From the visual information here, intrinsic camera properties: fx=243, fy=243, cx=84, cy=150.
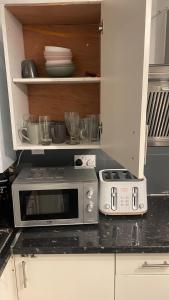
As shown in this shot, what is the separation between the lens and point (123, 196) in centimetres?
127

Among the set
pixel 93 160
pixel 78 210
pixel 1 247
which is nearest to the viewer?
pixel 1 247

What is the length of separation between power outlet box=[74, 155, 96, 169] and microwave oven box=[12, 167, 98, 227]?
0.26 m

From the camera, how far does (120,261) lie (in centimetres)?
109

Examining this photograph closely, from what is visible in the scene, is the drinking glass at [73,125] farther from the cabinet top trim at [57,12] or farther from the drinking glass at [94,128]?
the cabinet top trim at [57,12]

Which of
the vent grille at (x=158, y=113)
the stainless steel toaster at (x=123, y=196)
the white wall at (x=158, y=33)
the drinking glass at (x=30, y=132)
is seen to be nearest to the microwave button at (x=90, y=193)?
the stainless steel toaster at (x=123, y=196)

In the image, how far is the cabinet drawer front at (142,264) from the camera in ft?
3.55

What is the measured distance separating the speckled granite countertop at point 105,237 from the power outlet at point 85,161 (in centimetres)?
32

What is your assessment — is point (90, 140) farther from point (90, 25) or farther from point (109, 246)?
point (90, 25)

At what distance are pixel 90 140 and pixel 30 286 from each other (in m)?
0.75

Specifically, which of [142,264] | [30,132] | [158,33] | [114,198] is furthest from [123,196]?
[158,33]

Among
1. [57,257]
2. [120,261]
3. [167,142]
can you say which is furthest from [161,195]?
[57,257]

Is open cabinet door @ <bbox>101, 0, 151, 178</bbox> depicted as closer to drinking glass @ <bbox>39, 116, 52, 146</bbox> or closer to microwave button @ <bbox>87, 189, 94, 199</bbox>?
microwave button @ <bbox>87, 189, 94, 199</bbox>

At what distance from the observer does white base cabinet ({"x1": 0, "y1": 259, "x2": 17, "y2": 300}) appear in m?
0.99

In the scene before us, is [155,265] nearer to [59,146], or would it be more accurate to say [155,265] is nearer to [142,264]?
[142,264]
